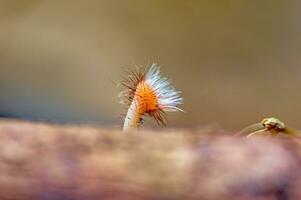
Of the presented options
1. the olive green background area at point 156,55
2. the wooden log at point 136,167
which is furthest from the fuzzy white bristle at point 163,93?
the olive green background area at point 156,55

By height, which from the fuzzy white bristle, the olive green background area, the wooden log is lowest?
the wooden log

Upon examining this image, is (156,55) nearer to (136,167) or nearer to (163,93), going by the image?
(163,93)

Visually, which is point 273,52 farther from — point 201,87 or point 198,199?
point 198,199

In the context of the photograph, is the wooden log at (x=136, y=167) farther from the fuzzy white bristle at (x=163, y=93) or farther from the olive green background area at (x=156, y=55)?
the olive green background area at (x=156, y=55)

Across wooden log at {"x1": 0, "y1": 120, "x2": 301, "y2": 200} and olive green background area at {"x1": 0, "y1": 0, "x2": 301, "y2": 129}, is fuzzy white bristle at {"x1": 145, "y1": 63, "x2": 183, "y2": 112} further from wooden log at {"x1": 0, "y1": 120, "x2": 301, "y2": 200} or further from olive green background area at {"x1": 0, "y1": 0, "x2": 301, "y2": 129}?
olive green background area at {"x1": 0, "y1": 0, "x2": 301, "y2": 129}

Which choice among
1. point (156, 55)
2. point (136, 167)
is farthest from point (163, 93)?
point (156, 55)

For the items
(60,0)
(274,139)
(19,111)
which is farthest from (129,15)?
(274,139)

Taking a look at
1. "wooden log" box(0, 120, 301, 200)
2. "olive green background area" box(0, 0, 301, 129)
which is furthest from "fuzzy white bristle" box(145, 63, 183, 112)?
"olive green background area" box(0, 0, 301, 129)
